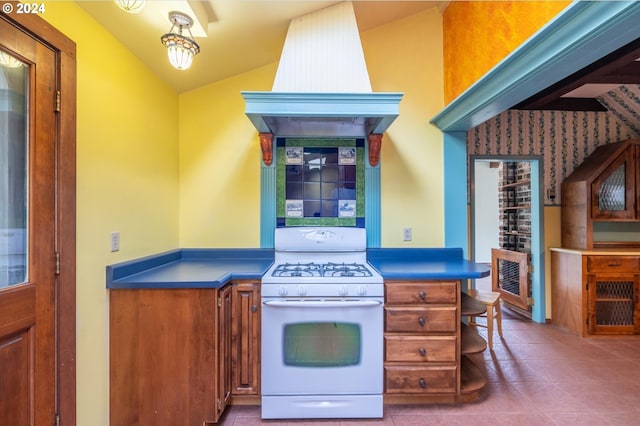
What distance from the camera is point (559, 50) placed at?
1242 mm

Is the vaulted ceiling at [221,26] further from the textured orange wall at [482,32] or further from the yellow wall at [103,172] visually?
the textured orange wall at [482,32]

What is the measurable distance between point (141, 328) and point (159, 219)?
80 cm

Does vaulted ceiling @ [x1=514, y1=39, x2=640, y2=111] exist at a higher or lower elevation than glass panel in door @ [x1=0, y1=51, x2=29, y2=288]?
higher

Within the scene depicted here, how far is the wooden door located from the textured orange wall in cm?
218

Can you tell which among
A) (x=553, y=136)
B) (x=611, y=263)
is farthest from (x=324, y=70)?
(x=611, y=263)

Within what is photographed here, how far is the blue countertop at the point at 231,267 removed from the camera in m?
1.61

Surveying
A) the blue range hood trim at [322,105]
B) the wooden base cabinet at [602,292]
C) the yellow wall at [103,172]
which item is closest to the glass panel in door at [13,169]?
the yellow wall at [103,172]

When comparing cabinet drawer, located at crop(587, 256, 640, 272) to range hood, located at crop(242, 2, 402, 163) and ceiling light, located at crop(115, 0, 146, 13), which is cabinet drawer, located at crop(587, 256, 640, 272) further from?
ceiling light, located at crop(115, 0, 146, 13)

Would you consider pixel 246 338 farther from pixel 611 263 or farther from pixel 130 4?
pixel 611 263

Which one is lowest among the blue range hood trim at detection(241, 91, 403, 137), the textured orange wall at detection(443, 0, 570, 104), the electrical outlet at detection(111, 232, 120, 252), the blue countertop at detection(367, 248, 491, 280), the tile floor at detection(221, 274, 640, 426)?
the tile floor at detection(221, 274, 640, 426)

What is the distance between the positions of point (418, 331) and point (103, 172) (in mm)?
2037

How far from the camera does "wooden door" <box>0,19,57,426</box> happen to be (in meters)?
1.11

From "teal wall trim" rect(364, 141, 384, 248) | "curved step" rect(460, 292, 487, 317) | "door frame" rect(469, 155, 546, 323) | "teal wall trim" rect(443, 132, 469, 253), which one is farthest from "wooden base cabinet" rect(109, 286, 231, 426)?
"door frame" rect(469, 155, 546, 323)

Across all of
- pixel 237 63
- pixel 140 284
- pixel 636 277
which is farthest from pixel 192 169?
pixel 636 277
